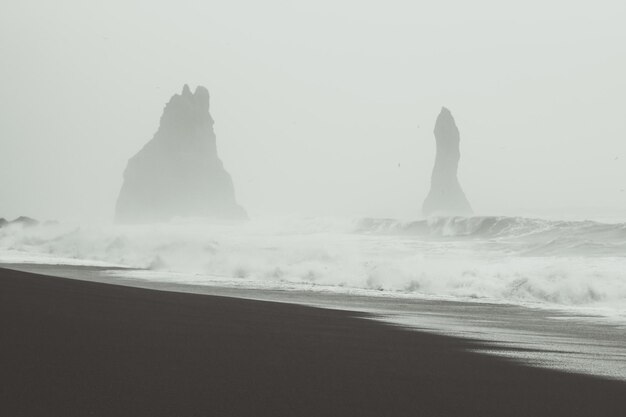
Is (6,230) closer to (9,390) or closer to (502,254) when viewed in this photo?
(502,254)

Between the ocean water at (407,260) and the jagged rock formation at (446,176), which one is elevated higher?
the jagged rock formation at (446,176)

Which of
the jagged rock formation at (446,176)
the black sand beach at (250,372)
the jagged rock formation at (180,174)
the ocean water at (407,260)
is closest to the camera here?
the black sand beach at (250,372)

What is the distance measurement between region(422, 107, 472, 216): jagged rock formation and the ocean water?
45.4 m

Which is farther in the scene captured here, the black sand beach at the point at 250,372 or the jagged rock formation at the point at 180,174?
the jagged rock formation at the point at 180,174

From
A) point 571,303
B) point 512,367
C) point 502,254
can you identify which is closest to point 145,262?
point 502,254

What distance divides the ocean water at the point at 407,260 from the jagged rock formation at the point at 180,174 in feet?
192

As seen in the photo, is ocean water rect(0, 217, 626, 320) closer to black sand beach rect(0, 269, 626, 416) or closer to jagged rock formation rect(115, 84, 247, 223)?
black sand beach rect(0, 269, 626, 416)

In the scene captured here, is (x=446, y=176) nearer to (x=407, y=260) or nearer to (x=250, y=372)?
(x=407, y=260)

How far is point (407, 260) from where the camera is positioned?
26.0m

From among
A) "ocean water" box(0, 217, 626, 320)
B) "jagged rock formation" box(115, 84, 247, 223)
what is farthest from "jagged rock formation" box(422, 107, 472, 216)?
"ocean water" box(0, 217, 626, 320)

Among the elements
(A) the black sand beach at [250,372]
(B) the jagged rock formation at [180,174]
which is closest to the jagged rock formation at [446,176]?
(B) the jagged rock formation at [180,174]

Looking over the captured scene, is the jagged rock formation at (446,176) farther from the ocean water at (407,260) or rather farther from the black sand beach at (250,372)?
the black sand beach at (250,372)

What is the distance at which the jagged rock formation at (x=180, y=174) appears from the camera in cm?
10744

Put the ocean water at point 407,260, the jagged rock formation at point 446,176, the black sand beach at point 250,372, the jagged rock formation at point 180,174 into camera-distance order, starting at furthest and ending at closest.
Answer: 1. the jagged rock formation at point 180,174
2. the jagged rock formation at point 446,176
3. the ocean water at point 407,260
4. the black sand beach at point 250,372
